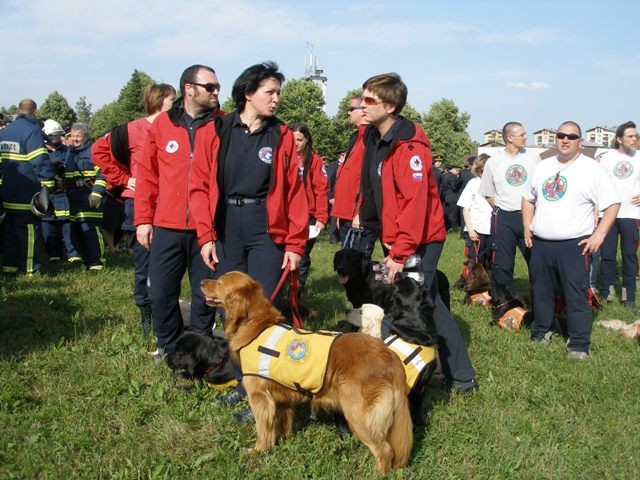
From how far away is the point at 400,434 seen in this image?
11.2 ft

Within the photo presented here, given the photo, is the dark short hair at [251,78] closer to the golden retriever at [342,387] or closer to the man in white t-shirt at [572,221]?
the golden retriever at [342,387]

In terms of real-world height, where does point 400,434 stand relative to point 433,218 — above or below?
below

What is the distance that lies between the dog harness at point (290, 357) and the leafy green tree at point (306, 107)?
1568 inches

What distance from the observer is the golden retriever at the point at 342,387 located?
131 inches

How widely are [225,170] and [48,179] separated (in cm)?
562

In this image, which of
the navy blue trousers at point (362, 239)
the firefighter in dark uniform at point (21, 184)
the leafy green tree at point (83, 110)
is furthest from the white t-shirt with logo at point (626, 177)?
the leafy green tree at point (83, 110)

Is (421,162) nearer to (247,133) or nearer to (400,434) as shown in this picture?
(247,133)

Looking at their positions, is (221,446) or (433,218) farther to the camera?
(433,218)

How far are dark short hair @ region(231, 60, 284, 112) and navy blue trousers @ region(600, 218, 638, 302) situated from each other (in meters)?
6.08

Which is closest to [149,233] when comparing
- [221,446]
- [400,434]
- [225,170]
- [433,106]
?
[225,170]

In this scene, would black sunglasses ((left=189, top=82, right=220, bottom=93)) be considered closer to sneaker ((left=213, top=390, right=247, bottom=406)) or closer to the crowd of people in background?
the crowd of people in background

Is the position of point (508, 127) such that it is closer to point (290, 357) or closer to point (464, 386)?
point (464, 386)

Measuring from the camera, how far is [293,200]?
13.9 feet

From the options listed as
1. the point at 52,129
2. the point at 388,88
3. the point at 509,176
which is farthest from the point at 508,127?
the point at 52,129
